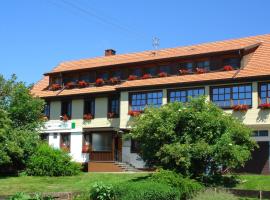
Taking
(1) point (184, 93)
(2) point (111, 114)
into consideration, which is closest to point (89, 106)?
(2) point (111, 114)

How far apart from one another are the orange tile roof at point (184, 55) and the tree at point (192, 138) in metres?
7.73

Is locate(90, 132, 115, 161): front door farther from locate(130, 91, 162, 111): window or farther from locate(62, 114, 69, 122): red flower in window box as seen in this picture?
locate(130, 91, 162, 111): window

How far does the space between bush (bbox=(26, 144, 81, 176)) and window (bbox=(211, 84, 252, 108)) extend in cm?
1128

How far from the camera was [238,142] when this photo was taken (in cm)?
2856

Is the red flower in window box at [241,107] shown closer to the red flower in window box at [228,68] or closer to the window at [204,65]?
the red flower in window box at [228,68]

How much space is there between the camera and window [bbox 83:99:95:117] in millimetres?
43719

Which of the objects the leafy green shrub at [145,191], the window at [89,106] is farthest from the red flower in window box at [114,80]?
the leafy green shrub at [145,191]

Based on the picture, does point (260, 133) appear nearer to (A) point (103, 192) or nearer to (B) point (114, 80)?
(B) point (114, 80)

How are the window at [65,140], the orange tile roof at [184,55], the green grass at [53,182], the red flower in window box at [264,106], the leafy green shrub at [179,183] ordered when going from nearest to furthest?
the leafy green shrub at [179,183] < the green grass at [53,182] < the red flower in window box at [264,106] < the orange tile roof at [184,55] < the window at [65,140]

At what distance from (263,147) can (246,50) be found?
712 cm

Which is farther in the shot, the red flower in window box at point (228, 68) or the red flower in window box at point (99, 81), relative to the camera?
the red flower in window box at point (99, 81)

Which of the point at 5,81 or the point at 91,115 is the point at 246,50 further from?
the point at 5,81

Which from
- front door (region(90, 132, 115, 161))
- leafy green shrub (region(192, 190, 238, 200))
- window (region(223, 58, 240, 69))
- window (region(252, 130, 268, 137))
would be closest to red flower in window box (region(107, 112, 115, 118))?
front door (region(90, 132, 115, 161))

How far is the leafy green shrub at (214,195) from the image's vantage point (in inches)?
912
